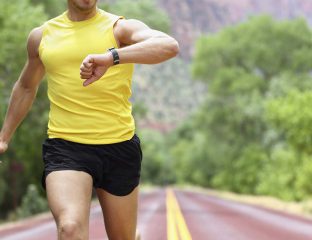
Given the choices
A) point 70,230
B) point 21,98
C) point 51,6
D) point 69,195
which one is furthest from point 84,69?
point 51,6

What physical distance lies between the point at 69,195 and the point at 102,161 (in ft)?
1.47

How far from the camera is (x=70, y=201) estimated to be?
4.92 m

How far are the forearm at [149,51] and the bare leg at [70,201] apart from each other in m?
0.87

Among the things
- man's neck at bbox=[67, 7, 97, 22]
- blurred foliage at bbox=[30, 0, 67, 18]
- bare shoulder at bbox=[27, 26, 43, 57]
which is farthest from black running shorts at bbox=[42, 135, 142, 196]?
blurred foliage at bbox=[30, 0, 67, 18]

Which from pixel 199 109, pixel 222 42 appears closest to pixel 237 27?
pixel 222 42

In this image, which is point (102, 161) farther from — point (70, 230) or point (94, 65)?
point (94, 65)

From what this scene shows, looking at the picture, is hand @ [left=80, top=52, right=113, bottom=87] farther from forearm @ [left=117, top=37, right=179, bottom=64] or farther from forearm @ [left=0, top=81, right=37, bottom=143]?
forearm @ [left=0, top=81, right=37, bottom=143]

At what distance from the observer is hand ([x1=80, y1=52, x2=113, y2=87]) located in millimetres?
4535

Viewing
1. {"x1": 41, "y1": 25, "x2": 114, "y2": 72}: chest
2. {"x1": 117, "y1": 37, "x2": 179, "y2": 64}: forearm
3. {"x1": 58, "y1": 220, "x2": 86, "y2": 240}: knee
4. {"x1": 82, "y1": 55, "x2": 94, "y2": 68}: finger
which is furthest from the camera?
Result: {"x1": 41, "y1": 25, "x2": 114, "y2": 72}: chest

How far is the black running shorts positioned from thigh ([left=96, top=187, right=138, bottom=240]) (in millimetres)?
45

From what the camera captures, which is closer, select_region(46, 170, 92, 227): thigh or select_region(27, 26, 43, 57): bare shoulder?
select_region(46, 170, 92, 227): thigh

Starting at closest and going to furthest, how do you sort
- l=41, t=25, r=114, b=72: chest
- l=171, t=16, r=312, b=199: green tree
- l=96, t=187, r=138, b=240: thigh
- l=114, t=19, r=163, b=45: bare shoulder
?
l=114, t=19, r=163, b=45: bare shoulder → l=41, t=25, r=114, b=72: chest → l=96, t=187, r=138, b=240: thigh → l=171, t=16, r=312, b=199: green tree

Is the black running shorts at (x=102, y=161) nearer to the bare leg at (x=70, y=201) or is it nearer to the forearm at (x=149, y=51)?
the bare leg at (x=70, y=201)

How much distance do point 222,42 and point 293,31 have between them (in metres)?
5.61
